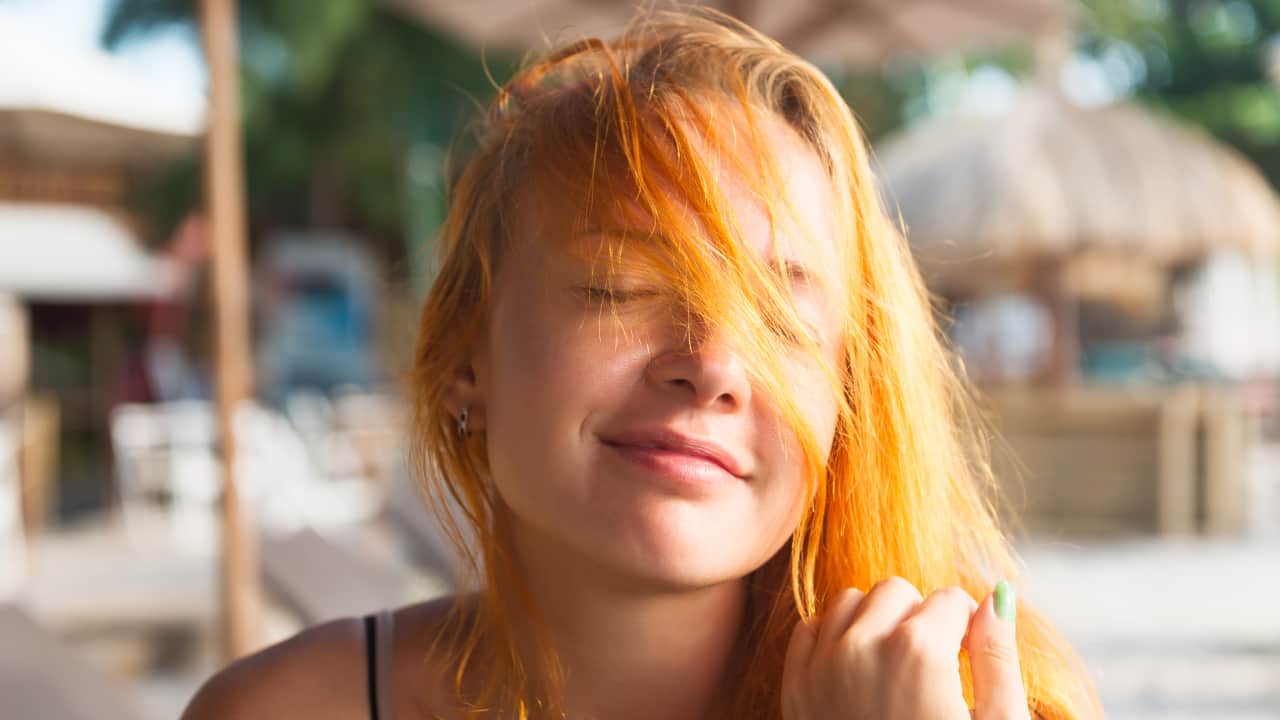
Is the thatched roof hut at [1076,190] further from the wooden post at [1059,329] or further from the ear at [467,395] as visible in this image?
the ear at [467,395]

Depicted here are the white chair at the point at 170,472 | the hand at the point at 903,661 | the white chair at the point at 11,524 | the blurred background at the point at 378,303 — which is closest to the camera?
the hand at the point at 903,661

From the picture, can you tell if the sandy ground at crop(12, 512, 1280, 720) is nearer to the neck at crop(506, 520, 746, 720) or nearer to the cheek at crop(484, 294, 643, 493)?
the neck at crop(506, 520, 746, 720)

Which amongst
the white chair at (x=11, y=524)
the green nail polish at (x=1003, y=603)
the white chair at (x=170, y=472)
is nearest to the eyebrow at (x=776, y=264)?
the green nail polish at (x=1003, y=603)

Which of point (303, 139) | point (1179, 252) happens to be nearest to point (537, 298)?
point (1179, 252)

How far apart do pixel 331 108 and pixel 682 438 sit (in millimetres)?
15020

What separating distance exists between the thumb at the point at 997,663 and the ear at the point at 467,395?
1.74 ft

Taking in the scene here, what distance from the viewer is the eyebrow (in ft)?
3.50

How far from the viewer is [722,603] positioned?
120 centimetres

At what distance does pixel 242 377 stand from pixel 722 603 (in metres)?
2.54

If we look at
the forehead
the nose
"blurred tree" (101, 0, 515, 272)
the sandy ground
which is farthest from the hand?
"blurred tree" (101, 0, 515, 272)

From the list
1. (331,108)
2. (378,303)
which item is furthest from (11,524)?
(378,303)

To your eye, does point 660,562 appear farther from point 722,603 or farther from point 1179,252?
point 1179,252

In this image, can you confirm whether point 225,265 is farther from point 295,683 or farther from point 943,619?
point 943,619

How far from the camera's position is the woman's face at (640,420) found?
1.01 meters
